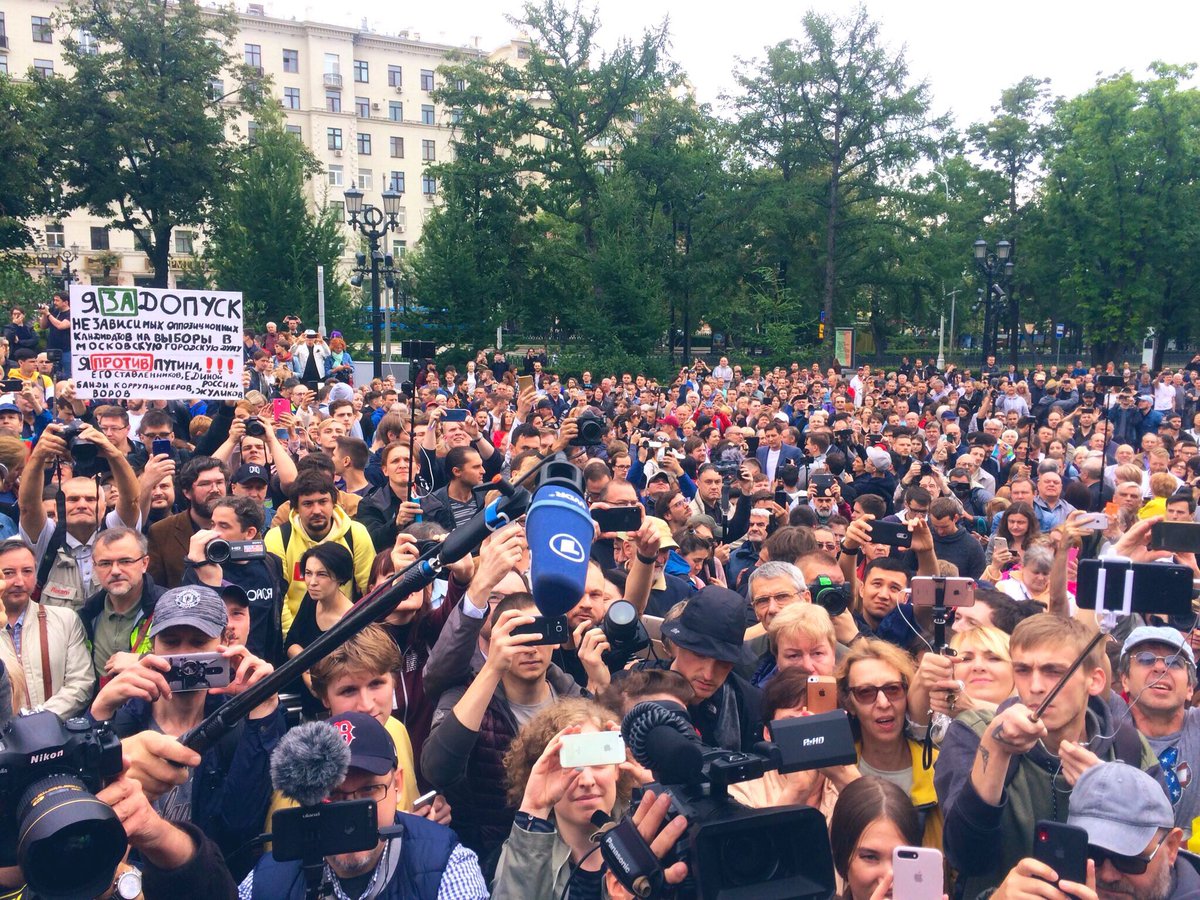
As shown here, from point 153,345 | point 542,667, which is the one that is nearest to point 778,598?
point 542,667

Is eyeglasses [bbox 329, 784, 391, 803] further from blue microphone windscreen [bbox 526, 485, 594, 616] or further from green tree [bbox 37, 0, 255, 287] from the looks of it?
green tree [bbox 37, 0, 255, 287]

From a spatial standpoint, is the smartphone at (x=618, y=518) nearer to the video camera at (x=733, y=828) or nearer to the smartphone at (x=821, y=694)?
the smartphone at (x=821, y=694)

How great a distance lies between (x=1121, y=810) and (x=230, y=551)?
11.8ft

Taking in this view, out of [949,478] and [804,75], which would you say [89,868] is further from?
[804,75]

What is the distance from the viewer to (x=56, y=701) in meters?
4.45

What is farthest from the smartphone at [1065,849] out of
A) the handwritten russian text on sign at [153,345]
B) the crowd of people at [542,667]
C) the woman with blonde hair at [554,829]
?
the handwritten russian text on sign at [153,345]

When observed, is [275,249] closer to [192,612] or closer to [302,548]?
[302,548]

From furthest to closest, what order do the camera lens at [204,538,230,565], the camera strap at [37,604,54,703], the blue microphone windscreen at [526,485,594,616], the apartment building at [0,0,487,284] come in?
the apartment building at [0,0,487,284], the camera strap at [37,604,54,703], the camera lens at [204,538,230,565], the blue microphone windscreen at [526,485,594,616]

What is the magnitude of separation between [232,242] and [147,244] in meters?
2.84

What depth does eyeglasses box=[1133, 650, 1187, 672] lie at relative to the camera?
4.06 meters

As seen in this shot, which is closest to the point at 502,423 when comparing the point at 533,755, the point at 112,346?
the point at 112,346

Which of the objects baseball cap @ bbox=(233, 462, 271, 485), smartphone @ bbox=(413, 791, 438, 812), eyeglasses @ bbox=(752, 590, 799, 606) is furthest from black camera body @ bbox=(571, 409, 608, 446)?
baseball cap @ bbox=(233, 462, 271, 485)

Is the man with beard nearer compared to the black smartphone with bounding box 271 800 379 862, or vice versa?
the black smartphone with bounding box 271 800 379 862

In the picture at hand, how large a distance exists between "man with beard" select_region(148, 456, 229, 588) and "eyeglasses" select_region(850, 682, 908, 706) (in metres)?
3.92
